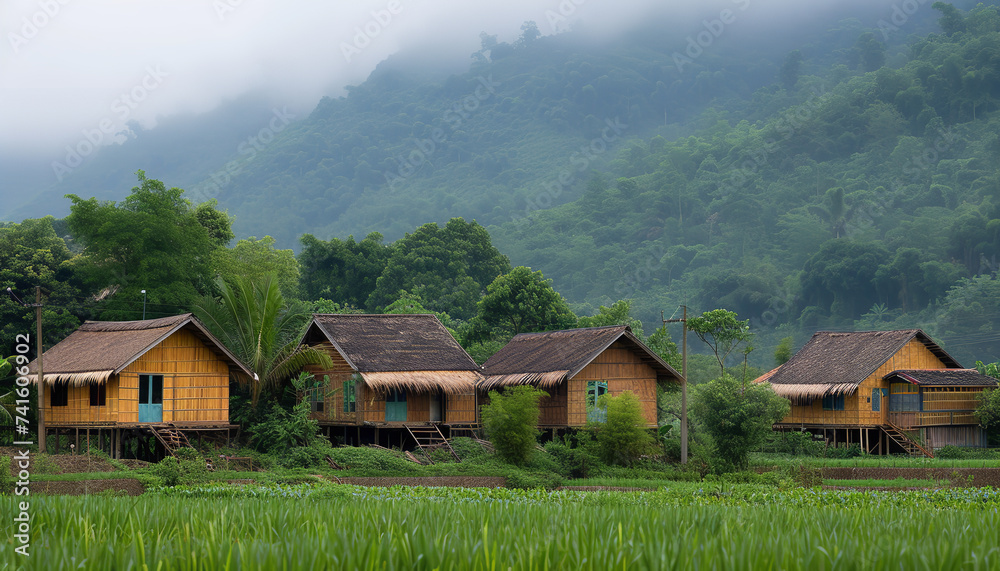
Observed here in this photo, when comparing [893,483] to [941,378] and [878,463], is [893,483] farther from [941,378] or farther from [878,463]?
[941,378]

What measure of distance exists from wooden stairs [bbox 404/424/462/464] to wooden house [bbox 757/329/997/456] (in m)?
14.2

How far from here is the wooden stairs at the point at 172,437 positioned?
81.5 ft

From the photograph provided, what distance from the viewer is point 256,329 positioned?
2833cm

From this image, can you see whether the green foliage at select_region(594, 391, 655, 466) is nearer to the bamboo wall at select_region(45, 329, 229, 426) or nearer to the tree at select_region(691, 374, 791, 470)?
the tree at select_region(691, 374, 791, 470)

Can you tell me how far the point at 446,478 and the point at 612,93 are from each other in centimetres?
12505

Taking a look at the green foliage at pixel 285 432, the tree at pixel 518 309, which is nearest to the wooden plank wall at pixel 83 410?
the green foliage at pixel 285 432

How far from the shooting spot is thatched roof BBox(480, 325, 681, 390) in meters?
28.4

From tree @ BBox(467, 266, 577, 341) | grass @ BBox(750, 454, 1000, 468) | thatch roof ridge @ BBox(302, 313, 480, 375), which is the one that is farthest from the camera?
tree @ BBox(467, 266, 577, 341)

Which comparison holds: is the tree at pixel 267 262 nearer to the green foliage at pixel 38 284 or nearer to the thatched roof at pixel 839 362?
the green foliage at pixel 38 284

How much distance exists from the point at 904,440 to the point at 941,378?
2724 mm

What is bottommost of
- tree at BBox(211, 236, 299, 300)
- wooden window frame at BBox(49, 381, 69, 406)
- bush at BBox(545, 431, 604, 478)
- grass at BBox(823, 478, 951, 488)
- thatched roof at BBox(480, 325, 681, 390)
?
grass at BBox(823, 478, 951, 488)

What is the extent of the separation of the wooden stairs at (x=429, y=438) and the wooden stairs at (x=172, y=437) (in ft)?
22.3

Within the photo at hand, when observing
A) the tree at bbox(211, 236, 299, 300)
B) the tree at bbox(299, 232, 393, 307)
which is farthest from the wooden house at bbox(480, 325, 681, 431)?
the tree at bbox(299, 232, 393, 307)

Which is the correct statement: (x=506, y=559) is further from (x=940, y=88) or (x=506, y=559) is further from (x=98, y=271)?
(x=940, y=88)
